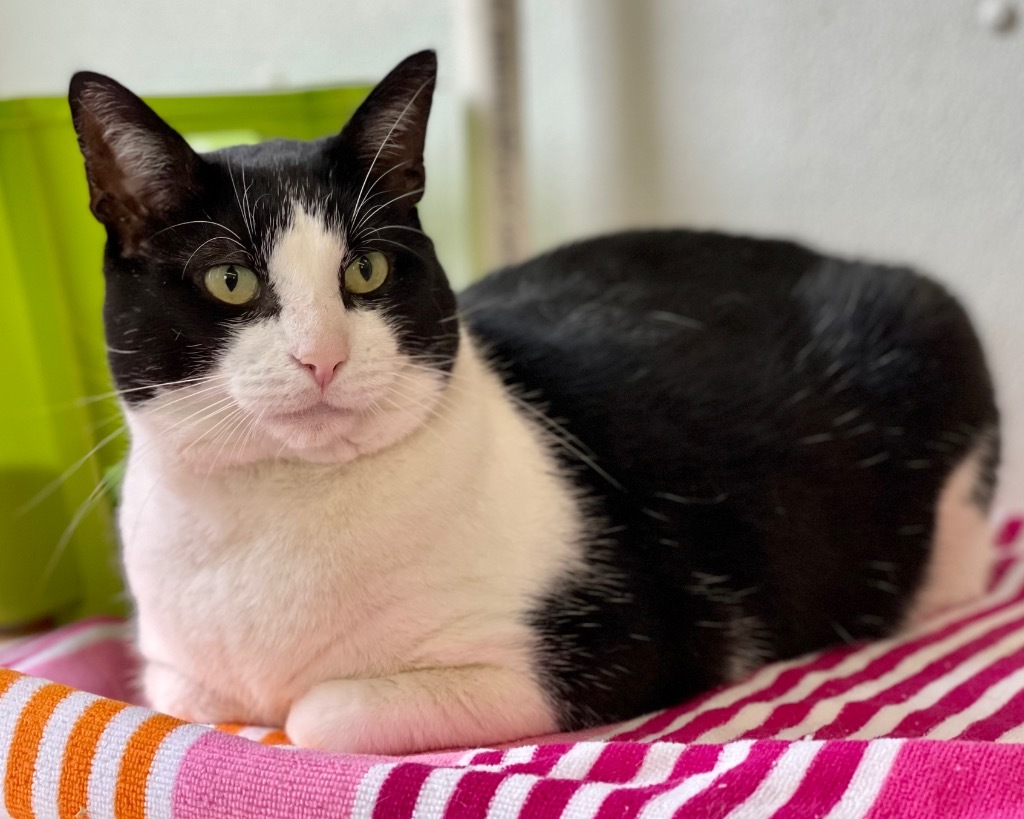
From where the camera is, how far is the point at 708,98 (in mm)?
1696

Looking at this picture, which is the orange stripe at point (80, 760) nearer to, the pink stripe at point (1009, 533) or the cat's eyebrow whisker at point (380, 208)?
the cat's eyebrow whisker at point (380, 208)

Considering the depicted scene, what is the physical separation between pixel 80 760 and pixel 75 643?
520mm

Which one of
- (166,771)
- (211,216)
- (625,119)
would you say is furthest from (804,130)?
(166,771)

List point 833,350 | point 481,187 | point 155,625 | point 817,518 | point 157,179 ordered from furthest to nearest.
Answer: point 481,187 < point 833,350 < point 817,518 < point 155,625 < point 157,179

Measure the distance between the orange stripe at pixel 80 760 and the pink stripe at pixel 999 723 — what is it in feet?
2.35

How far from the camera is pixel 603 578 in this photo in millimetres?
996

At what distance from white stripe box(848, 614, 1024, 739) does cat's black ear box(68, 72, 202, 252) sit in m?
0.74

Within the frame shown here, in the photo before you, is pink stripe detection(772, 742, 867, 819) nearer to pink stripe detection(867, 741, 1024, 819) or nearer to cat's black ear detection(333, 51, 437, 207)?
pink stripe detection(867, 741, 1024, 819)

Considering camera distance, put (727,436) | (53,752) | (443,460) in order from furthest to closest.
Result: (727,436) → (443,460) → (53,752)

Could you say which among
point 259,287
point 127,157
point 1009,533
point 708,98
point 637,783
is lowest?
point 1009,533

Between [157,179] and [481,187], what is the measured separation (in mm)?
924

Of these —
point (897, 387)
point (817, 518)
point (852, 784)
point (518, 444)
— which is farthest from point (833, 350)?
point (852, 784)

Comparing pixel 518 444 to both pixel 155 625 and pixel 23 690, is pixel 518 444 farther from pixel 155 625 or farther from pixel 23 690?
pixel 23 690

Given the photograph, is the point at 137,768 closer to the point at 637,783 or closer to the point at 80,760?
the point at 80,760
